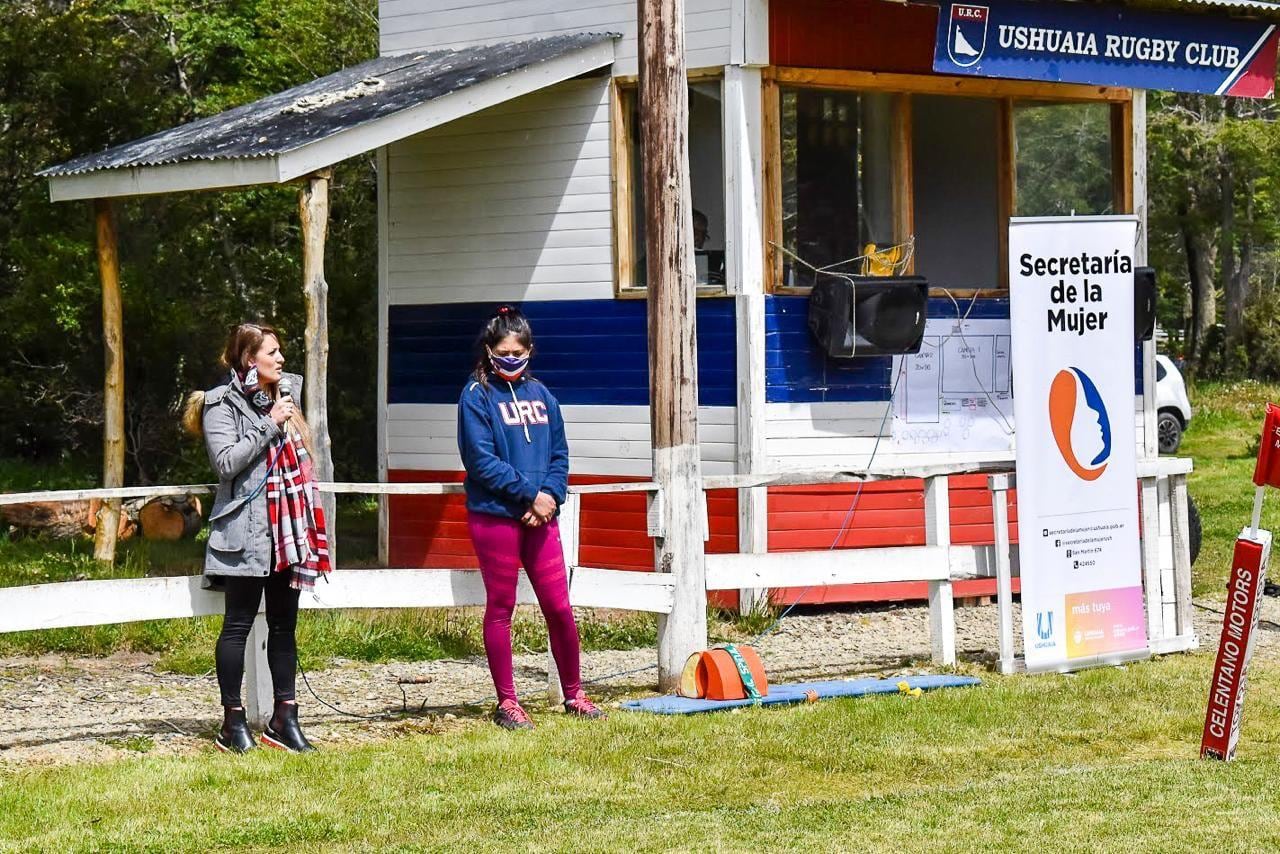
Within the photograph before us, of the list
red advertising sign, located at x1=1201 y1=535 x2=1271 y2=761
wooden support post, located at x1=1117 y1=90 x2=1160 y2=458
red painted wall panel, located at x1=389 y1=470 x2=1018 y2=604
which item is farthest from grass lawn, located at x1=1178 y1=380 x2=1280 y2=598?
red advertising sign, located at x1=1201 y1=535 x2=1271 y2=761

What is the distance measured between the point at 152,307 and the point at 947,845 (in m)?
14.1

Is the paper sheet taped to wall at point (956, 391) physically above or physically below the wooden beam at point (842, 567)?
above

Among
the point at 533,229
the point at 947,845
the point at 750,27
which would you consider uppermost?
the point at 750,27

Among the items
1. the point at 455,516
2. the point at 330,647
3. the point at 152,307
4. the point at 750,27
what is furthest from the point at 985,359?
the point at 152,307

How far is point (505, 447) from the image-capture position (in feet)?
28.9

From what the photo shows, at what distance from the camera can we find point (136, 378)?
19781 mm

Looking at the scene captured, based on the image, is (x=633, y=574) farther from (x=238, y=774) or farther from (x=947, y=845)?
(x=947, y=845)

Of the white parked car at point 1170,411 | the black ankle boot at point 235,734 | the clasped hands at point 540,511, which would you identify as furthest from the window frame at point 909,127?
the white parked car at point 1170,411

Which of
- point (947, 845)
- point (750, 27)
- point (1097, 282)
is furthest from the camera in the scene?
point (750, 27)

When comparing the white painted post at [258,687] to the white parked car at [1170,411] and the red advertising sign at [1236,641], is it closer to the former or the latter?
the red advertising sign at [1236,641]

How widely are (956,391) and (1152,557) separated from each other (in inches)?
109

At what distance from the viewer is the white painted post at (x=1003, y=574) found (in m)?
10.3

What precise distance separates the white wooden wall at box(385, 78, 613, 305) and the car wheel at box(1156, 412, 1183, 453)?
1548 cm

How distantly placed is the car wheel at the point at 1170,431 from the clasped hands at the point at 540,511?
19704 millimetres
